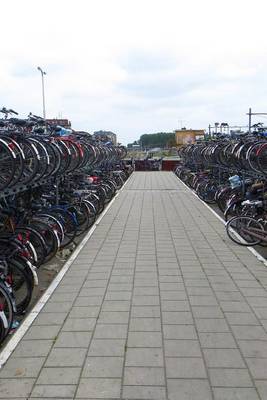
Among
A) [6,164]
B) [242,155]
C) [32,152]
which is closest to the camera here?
[6,164]

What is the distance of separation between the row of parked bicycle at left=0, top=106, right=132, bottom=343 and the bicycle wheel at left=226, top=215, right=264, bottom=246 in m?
2.79

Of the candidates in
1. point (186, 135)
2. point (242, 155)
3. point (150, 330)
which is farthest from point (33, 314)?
point (186, 135)

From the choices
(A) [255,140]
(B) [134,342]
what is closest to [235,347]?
(B) [134,342]

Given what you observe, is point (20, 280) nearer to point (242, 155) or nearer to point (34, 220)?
point (34, 220)

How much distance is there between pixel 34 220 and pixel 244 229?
3.48 m

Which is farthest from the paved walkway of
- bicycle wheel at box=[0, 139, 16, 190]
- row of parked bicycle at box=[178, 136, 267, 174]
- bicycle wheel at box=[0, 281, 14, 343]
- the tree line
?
the tree line

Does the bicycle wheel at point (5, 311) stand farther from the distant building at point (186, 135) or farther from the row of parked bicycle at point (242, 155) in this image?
the distant building at point (186, 135)

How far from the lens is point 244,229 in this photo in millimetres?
8031

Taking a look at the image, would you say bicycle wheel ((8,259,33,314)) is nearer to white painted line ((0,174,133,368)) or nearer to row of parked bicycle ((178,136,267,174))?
white painted line ((0,174,133,368))

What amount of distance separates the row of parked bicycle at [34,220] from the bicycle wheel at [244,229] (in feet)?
9.15

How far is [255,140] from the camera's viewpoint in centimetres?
1023

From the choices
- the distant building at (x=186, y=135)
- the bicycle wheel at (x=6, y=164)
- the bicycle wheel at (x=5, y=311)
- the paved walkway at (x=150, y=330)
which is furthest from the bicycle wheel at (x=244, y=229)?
the distant building at (x=186, y=135)

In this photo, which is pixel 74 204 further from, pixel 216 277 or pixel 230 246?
pixel 216 277

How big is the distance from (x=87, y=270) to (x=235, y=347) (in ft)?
9.76
